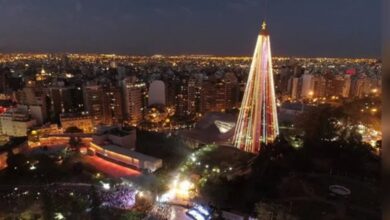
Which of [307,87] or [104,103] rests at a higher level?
[307,87]

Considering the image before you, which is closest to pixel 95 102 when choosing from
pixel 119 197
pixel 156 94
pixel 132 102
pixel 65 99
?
pixel 132 102

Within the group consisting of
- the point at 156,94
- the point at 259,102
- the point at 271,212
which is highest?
the point at 259,102

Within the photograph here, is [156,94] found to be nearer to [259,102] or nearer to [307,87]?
[307,87]

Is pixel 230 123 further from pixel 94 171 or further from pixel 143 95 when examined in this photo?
pixel 143 95

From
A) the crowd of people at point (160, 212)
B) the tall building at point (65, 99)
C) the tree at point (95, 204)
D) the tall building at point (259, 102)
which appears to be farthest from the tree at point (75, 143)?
the tall building at point (65, 99)

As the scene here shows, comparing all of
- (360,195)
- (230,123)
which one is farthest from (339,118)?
(360,195)

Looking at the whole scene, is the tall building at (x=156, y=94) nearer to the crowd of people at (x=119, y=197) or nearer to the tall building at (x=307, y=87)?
the tall building at (x=307, y=87)

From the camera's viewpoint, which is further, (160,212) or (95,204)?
A: (95,204)

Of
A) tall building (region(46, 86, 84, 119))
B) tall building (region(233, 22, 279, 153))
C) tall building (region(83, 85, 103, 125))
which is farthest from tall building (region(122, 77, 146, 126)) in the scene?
tall building (region(233, 22, 279, 153))
